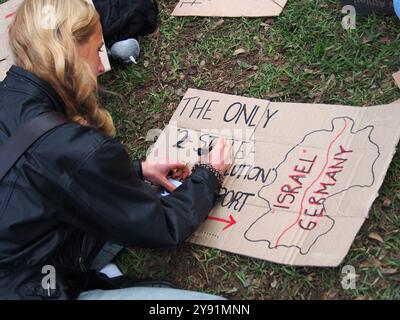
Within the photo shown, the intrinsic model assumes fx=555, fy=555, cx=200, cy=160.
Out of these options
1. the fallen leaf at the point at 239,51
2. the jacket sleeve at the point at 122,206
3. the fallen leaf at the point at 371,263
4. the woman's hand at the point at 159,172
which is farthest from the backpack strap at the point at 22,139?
the fallen leaf at the point at 239,51

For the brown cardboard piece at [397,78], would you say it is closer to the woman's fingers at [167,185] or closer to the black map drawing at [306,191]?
the black map drawing at [306,191]

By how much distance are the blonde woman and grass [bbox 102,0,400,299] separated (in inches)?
8.3

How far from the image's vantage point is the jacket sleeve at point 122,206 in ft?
4.49

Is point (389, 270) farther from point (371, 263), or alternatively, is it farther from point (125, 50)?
point (125, 50)

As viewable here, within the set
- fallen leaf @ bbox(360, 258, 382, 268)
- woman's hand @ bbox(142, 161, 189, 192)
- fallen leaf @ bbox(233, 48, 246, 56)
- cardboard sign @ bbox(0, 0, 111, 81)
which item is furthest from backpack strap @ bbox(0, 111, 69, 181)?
fallen leaf @ bbox(233, 48, 246, 56)

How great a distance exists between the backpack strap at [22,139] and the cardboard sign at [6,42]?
1.07 meters

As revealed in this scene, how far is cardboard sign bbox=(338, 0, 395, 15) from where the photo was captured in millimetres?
2166

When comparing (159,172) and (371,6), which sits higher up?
(371,6)

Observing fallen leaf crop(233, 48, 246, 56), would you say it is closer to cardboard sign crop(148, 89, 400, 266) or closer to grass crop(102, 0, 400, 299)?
grass crop(102, 0, 400, 299)

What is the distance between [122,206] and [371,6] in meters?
1.38

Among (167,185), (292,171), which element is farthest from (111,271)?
(292,171)

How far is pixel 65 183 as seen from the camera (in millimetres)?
1354

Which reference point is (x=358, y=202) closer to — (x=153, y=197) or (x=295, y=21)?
(x=153, y=197)
